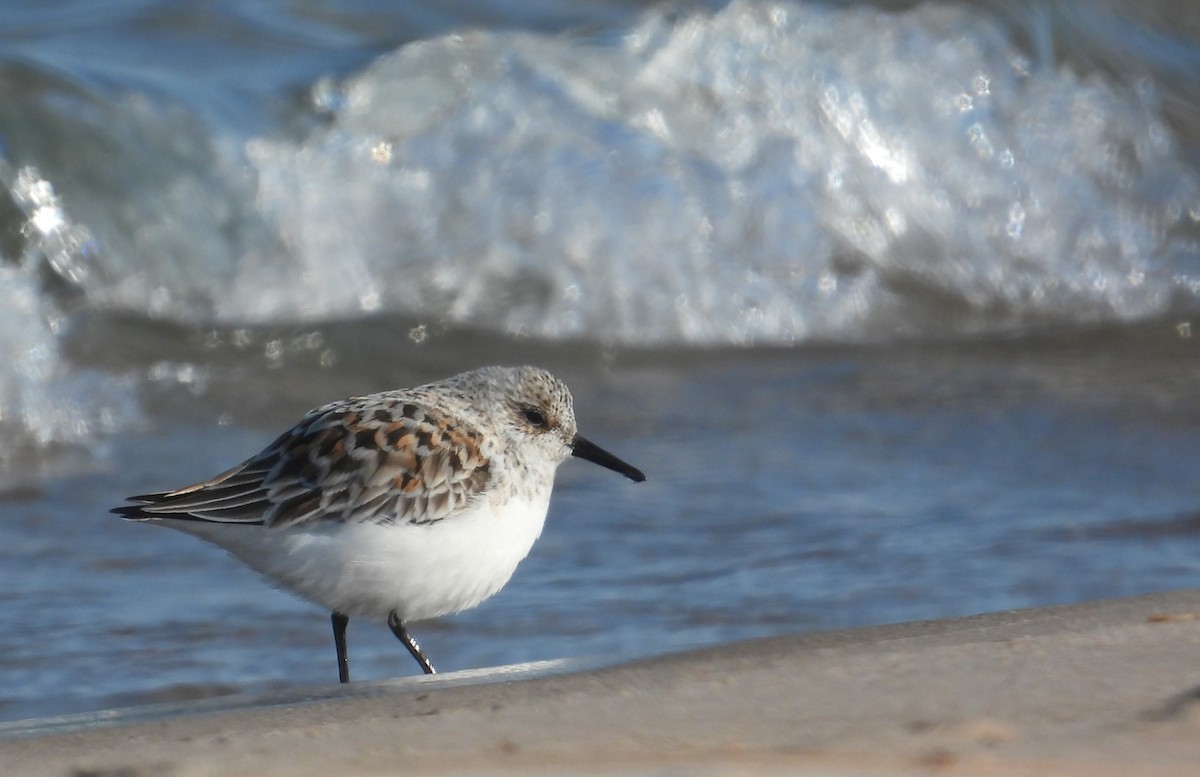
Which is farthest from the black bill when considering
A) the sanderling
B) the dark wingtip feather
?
the dark wingtip feather

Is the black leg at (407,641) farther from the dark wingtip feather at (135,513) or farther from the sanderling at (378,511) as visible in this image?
the dark wingtip feather at (135,513)

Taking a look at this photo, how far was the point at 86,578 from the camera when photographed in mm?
5457

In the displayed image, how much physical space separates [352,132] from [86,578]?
14.8ft

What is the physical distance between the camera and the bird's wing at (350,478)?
4246 mm

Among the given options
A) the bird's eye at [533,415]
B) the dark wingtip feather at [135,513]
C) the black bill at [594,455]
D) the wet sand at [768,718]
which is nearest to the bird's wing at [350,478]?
the dark wingtip feather at [135,513]

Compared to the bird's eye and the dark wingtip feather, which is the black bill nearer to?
the bird's eye

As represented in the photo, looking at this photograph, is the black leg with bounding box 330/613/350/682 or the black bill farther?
the black bill

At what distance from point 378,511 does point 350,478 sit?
0.11 m

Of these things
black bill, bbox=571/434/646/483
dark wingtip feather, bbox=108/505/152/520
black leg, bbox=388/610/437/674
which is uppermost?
dark wingtip feather, bbox=108/505/152/520

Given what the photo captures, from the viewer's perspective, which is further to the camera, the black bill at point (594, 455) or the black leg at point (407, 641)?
the black bill at point (594, 455)

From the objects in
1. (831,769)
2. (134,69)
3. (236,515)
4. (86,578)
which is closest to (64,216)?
(134,69)

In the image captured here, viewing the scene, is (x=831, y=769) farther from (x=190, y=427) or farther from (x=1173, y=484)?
(x=190, y=427)

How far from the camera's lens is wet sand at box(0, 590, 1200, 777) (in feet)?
8.89

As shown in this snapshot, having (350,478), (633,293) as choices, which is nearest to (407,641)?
(350,478)
